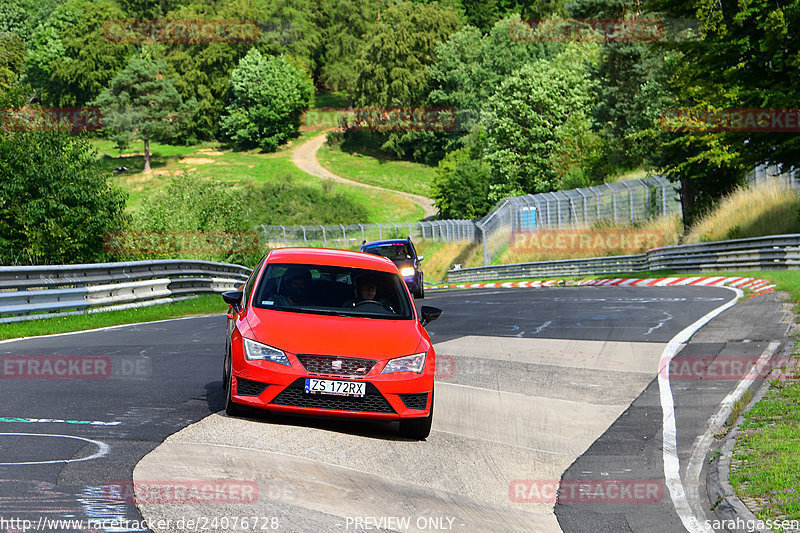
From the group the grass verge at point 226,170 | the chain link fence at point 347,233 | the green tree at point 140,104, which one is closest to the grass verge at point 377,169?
the grass verge at point 226,170

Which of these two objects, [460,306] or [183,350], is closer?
[183,350]

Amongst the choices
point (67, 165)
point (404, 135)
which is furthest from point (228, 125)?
point (67, 165)

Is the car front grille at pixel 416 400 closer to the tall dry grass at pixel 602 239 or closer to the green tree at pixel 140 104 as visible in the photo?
the tall dry grass at pixel 602 239

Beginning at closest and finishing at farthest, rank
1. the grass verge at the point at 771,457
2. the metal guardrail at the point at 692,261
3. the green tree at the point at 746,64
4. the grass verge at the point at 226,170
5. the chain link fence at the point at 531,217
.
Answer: the grass verge at the point at 771,457
the green tree at the point at 746,64
the metal guardrail at the point at 692,261
the chain link fence at the point at 531,217
the grass verge at the point at 226,170

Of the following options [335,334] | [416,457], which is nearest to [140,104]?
[335,334]

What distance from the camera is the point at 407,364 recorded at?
318 inches

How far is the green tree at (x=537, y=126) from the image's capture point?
67188mm

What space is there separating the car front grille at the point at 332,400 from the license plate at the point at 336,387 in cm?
3

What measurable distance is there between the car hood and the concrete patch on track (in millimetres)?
685

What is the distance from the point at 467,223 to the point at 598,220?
59.7 ft

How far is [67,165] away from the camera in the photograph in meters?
28.0

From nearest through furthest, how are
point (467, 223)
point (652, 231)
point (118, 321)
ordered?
point (118, 321) < point (652, 231) < point (467, 223)

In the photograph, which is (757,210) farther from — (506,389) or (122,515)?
(122,515)

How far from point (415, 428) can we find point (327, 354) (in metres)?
1.03
